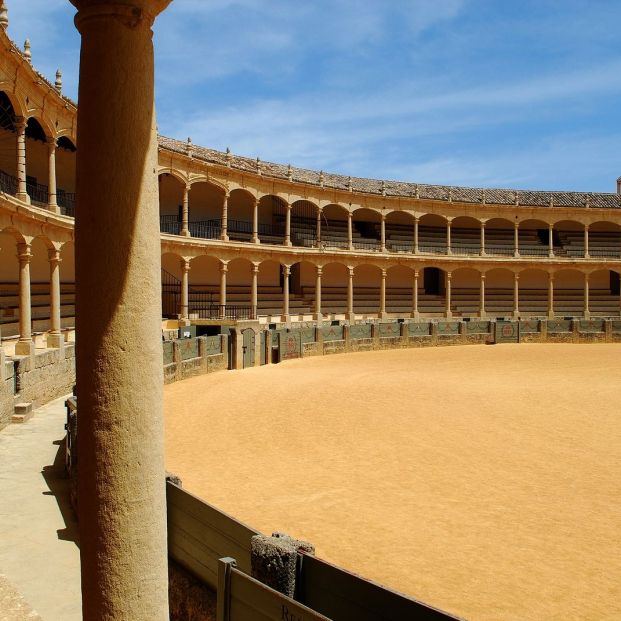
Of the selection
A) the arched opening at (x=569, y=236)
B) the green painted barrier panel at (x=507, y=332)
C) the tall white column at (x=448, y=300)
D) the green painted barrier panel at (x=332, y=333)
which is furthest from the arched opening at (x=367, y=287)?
the arched opening at (x=569, y=236)

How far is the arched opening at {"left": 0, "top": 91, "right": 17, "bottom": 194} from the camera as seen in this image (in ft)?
54.5

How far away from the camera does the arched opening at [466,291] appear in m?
38.8

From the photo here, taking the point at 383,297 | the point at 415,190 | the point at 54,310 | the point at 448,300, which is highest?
the point at 415,190

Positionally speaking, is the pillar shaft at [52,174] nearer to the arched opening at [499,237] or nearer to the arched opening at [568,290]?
the arched opening at [499,237]

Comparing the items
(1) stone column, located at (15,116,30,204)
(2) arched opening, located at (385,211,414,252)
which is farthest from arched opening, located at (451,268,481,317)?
(1) stone column, located at (15,116,30,204)

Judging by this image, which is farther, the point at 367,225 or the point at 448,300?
the point at 367,225

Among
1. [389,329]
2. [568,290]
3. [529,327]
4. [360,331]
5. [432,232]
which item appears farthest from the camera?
[568,290]

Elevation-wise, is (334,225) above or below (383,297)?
above

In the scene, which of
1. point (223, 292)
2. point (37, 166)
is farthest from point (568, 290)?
point (37, 166)

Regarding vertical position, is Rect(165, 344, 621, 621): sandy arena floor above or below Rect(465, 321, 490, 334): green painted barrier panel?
below

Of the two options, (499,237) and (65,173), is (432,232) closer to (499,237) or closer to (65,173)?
(499,237)

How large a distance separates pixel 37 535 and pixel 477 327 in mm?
26237

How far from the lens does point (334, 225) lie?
3775 cm

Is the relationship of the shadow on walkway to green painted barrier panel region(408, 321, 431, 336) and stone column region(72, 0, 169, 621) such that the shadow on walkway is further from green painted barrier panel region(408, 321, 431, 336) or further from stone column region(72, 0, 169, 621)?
green painted barrier panel region(408, 321, 431, 336)
